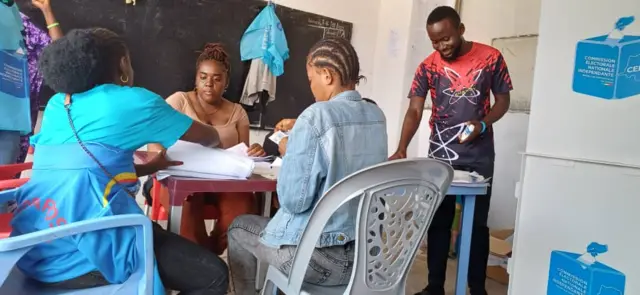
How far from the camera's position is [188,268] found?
1255 millimetres

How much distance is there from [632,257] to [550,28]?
846mm

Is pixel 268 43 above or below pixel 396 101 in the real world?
above

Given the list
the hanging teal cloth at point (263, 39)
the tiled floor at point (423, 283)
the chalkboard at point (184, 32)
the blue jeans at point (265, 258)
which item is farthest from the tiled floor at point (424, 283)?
the hanging teal cloth at point (263, 39)

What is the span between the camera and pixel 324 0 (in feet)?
14.2

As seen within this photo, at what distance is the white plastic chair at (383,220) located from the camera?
3.70 ft

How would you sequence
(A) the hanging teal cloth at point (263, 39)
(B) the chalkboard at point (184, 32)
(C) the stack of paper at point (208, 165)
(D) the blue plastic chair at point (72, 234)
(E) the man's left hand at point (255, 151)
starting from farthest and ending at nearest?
(A) the hanging teal cloth at point (263, 39)
(B) the chalkboard at point (184, 32)
(E) the man's left hand at point (255, 151)
(C) the stack of paper at point (208, 165)
(D) the blue plastic chair at point (72, 234)

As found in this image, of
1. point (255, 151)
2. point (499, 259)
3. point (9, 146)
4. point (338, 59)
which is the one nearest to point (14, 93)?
point (9, 146)

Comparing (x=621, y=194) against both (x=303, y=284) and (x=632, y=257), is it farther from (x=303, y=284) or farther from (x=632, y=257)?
(x=303, y=284)

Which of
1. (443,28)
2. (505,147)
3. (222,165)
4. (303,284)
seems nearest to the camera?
(303,284)

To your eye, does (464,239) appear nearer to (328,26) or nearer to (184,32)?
(184,32)

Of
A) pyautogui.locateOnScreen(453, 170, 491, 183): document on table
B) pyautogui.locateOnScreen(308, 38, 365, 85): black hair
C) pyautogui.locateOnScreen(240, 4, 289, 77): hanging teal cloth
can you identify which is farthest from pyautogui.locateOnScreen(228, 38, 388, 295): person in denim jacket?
pyautogui.locateOnScreen(240, 4, 289, 77): hanging teal cloth

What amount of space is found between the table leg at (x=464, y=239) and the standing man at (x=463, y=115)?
23 centimetres

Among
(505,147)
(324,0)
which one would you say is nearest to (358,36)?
(324,0)

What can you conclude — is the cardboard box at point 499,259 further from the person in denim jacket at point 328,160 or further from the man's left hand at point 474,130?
the person in denim jacket at point 328,160
